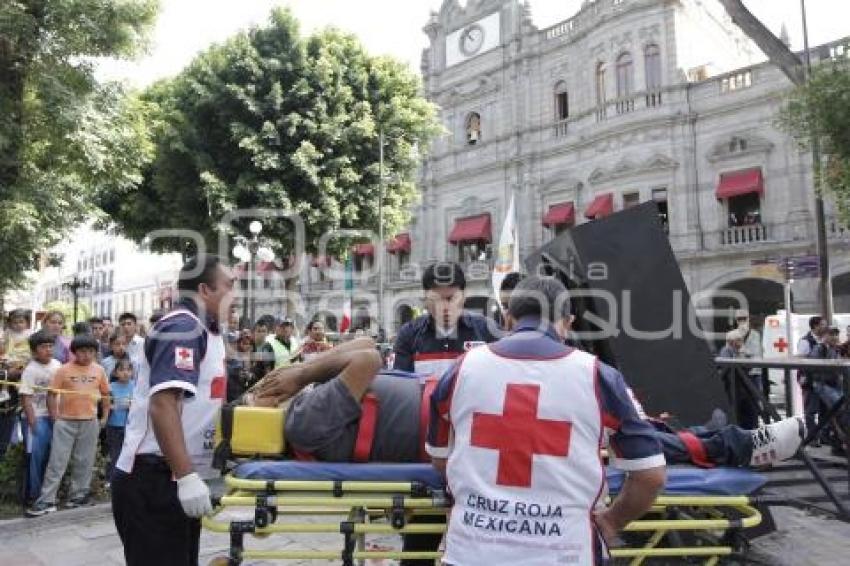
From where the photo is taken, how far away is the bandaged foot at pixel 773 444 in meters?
3.91

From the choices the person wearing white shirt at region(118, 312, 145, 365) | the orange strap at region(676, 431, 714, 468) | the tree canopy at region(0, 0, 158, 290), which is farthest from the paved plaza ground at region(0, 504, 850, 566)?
the tree canopy at region(0, 0, 158, 290)

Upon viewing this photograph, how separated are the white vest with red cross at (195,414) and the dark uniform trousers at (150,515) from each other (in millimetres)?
61

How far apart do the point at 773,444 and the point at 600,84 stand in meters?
25.3

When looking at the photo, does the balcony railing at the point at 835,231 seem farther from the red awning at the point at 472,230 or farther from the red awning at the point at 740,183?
the red awning at the point at 472,230

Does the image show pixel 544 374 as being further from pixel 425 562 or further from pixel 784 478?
pixel 784 478

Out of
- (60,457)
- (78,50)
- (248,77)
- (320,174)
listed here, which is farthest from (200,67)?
(60,457)

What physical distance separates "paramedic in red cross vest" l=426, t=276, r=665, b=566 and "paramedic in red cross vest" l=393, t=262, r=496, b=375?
2014 mm

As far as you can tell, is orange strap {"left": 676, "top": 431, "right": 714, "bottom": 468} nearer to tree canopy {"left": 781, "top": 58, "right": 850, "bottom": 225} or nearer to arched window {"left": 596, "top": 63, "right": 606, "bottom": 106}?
tree canopy {"left": 781, "top": 58, "right": 850, "bottom": 225}

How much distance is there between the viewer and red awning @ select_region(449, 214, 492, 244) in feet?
99.3

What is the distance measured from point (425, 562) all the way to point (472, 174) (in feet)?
93.5

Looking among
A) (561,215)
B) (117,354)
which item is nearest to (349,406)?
(117,354)

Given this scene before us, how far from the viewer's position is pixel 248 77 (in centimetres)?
1789

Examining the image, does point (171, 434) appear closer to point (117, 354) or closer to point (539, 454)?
point (539, 454)

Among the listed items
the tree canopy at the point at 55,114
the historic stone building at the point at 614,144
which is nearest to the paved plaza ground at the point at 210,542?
the tree canopy at the point at 55,114
